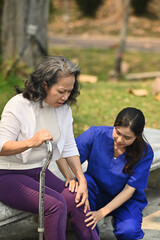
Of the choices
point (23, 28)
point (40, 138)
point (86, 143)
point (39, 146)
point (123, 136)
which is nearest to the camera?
point (40, 138)

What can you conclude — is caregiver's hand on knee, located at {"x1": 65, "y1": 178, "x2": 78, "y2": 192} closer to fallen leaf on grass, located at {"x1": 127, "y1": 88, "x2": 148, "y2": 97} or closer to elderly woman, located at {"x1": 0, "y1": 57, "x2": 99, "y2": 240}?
elderly woman, located at {"x1": 0, "y1": 57, "x2": 99, "y2": 240}

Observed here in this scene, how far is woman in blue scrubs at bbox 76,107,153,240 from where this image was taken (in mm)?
2979

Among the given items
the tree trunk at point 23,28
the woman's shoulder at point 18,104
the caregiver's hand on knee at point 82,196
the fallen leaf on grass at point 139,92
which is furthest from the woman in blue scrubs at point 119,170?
the tree trunk at point 23,28

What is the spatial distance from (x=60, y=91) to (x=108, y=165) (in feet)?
2.35

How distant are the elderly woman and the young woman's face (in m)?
0.37

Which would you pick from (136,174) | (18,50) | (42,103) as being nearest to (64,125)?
(42,103)

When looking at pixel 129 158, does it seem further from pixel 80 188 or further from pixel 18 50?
pixel 18 50

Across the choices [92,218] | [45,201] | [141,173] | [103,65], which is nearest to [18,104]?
[45,201]

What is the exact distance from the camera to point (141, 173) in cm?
309

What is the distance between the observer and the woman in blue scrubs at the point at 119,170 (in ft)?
9.77

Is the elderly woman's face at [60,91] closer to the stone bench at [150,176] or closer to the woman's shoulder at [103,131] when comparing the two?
the woman's shoulder at [103,131]

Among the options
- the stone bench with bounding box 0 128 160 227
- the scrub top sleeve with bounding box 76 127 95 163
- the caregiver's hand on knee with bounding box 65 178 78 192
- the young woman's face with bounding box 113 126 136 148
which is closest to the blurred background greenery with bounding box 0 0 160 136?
the scrub top sleeve with bounding box 76 127 95 163

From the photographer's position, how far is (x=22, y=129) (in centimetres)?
271

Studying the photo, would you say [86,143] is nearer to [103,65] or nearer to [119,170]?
[119,170]
